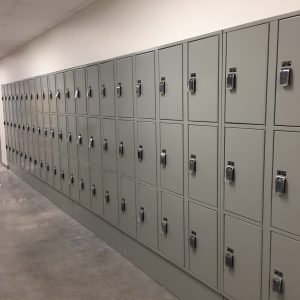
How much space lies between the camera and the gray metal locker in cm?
387

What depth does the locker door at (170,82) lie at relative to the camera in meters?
2.57

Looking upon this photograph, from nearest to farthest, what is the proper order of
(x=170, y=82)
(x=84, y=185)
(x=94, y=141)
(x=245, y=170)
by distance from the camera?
(x=245, y=170) → (x=170, y=82) → (x=94, y=141) → (x=84, y=185)

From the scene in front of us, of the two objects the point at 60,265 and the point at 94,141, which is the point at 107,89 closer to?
the point at 94,141

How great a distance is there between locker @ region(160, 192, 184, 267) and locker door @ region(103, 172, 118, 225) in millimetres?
861

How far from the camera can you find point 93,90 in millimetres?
3865

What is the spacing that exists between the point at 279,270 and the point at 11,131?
7.19m

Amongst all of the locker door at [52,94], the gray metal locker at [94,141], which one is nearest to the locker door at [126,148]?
the gray metal locker at [94,141]

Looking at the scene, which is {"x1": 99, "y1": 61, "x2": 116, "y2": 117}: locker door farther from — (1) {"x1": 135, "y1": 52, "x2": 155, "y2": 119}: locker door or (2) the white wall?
(1) {"x1": 135, "y1": 52, "x2": 155, "y2": 119}: locker door

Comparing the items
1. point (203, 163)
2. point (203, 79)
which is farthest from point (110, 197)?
point (203, 79)

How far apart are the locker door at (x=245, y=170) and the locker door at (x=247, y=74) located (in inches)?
3.8

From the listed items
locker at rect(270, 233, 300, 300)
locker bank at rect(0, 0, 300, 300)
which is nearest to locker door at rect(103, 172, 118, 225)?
locker bank at rect(0, 0, 300, 300)

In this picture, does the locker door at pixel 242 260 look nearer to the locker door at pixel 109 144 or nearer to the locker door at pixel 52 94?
the locker door at pixel 109 144

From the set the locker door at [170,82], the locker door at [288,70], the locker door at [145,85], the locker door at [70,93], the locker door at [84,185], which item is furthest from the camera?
the locker door at [70,93]

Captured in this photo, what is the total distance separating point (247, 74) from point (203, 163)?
70 cm
